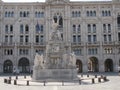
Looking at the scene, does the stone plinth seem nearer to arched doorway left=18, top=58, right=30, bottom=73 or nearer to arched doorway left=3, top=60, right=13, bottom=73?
arched doorway left=18, top=58, right=30, bottom=73

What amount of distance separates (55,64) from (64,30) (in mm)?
37848

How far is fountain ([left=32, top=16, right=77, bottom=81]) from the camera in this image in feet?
160

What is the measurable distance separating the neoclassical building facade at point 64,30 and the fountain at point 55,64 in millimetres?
33886

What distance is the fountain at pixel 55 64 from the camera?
48.7m

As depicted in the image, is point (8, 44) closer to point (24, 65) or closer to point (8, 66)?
point (8, 66)

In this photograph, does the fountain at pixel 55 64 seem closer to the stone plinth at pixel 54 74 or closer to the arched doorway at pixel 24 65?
the stone plinth at pixel 54 74

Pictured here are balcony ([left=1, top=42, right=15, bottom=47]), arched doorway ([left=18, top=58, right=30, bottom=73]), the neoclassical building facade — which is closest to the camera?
balcony ([left=1, top=42, right=15, bottom=47])

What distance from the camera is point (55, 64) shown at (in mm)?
51219

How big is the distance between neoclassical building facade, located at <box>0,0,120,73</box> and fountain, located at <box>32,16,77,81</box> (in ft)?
111

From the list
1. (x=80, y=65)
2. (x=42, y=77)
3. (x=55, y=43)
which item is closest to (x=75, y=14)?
(x=80, y=65)

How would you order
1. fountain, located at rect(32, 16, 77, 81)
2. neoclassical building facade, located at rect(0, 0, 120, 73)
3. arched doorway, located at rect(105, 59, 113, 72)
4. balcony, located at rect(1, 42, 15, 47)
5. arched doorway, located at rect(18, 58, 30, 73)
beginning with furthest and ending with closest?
arched doorway, located at rect(105, 59, 113, 72)
arched doorway, located at rect(18, 58, 30, 73)
neoclassical building facade, located at rect(0, 0, 120, 73)
balcony, located at rect(1, 42, 15, 47)
fountain, located at rect(32, 16, 77, 81)

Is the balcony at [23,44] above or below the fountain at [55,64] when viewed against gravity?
above

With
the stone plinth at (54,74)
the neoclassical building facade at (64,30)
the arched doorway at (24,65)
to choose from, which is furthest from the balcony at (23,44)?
the stone plinth at (54,74)

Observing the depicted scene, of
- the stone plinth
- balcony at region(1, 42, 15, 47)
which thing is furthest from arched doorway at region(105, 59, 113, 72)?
the stone plinth
